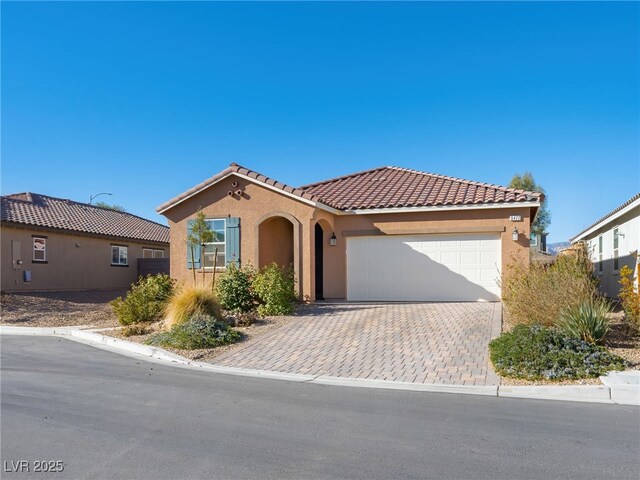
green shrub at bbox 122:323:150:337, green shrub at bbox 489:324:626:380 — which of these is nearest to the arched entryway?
green shrub at bbox 122:323:150:337

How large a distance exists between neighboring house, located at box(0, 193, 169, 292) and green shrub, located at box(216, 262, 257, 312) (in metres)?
12.4

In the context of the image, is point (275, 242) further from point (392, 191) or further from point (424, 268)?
point (424, 268)

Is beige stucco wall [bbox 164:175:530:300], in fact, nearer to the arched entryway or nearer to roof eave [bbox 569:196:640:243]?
the arched entryway

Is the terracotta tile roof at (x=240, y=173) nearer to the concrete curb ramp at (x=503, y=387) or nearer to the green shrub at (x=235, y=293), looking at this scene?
the green shrub at (x=235, y=293)

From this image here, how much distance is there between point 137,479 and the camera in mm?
4570

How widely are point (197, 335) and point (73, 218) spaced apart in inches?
751

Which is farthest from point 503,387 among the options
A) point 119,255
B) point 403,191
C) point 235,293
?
point 119,255

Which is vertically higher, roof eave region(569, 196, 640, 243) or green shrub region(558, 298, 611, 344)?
roof eave region(569, 196, 640, 243)

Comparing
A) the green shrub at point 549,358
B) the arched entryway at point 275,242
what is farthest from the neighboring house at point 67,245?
the green shrub at point 549,358

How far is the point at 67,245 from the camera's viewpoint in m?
25.3

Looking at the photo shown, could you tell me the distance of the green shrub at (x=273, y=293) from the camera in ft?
47.0

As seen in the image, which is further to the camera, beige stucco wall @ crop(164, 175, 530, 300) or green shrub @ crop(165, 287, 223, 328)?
beige stucco wall @ crop(164, 175, 530, 300)

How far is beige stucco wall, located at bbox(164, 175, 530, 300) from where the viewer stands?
16328 mm

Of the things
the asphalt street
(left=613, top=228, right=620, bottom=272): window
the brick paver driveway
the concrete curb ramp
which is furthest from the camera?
(left=613, top=228, right=620, bottom=272): window
